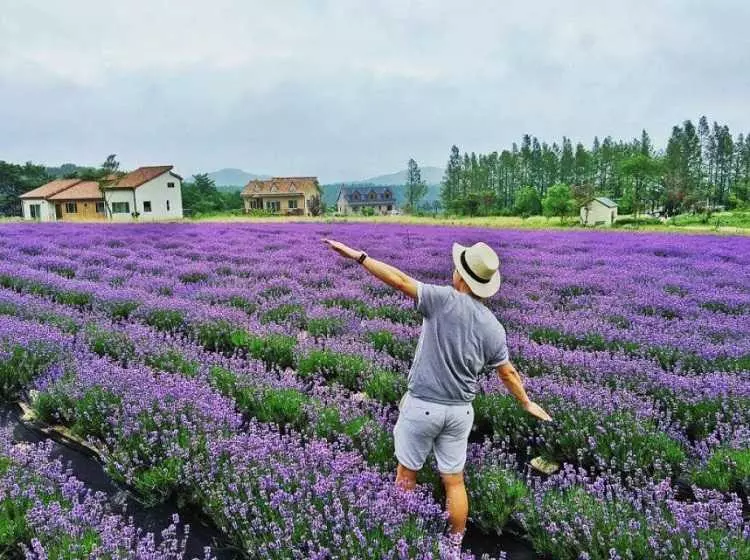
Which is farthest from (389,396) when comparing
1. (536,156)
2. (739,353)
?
(536,156)

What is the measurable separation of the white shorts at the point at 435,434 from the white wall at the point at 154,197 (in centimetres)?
4925

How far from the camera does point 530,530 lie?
2.80 meters

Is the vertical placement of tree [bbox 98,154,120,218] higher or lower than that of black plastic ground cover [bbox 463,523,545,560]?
higher

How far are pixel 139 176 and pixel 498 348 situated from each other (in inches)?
2171

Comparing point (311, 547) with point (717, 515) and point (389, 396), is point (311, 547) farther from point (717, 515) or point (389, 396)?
point (389, 396)

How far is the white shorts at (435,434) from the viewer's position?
2779 mm

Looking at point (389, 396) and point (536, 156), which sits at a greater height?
point (536, 156)

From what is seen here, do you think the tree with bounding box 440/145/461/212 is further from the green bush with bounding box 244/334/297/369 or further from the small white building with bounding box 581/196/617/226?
the green bush with bounding box 244/334/297/369

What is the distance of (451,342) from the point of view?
278cm

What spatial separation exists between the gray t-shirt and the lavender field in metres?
0.55

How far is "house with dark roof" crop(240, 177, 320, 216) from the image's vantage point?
7338 centimetres

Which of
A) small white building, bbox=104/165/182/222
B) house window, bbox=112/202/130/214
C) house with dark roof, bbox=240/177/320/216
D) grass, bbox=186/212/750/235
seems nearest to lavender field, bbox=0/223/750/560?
grass, bbox=186/212/750/235

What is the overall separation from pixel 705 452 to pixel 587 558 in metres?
1.53

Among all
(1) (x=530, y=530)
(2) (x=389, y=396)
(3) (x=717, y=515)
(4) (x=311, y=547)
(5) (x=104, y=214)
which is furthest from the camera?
(5) (x=104, y=214)
